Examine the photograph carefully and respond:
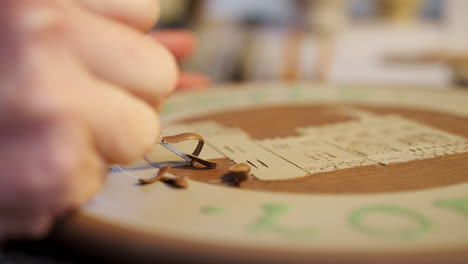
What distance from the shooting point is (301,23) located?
10.8ft

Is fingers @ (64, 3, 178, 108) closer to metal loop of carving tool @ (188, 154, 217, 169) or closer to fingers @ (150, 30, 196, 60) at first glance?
metal loop of carving tool @ (188, 154, 217, 169)

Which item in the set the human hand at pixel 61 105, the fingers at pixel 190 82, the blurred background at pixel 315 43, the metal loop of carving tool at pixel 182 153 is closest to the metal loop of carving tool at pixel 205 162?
the metal loop of carving tool at pixel 182 153

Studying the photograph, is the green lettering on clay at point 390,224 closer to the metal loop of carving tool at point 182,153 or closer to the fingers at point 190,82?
the metal loop of carving tool at point 182,153

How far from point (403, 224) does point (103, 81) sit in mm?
263

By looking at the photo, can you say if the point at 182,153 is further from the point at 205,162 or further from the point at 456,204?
the point at 456,204

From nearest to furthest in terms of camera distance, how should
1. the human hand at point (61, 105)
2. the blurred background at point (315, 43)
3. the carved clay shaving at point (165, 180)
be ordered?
the human hand at point (61, 105)
the carved clay shaving at point (165, 180)
the blurred background at point (315, 43)

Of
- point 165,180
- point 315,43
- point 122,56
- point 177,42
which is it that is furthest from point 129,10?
point 315,43

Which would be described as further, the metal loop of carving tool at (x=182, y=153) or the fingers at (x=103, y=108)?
the metal loop of carving tool at (x=182, y=153)

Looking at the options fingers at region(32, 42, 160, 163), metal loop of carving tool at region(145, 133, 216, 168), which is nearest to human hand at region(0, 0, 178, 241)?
fingers at region(32, 42, 160, 163)

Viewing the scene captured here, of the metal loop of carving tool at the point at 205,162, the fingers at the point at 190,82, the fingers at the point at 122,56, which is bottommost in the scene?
the metal loop of carving tool at the point at 205,162

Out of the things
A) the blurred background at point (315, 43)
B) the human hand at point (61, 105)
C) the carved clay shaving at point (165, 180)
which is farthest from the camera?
the blurred background at point (315, 43)

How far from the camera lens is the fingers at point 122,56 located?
38 cm

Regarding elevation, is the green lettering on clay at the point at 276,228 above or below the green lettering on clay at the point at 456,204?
below

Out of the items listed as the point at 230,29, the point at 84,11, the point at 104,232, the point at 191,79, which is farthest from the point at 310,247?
the point at 230,29
